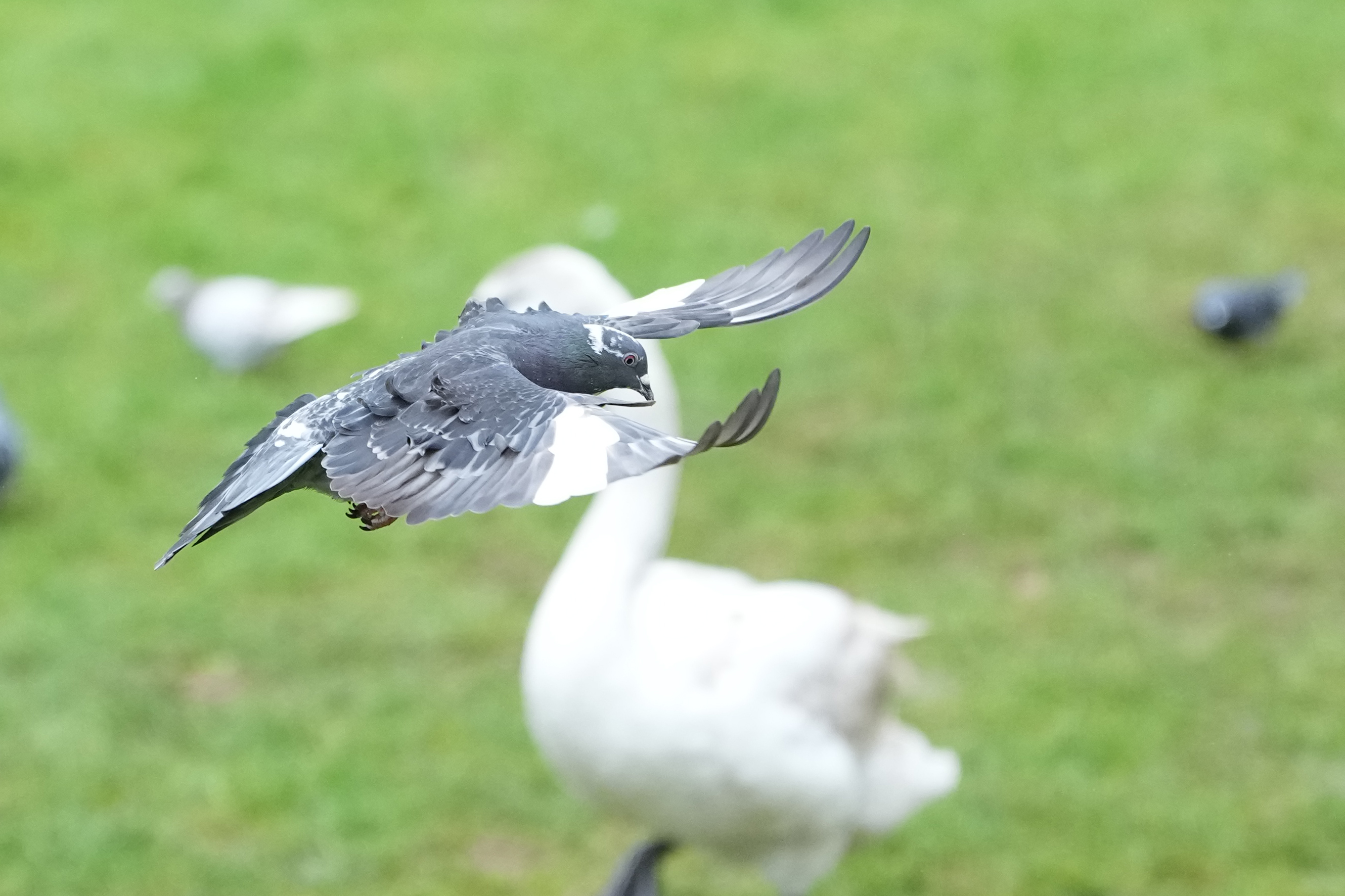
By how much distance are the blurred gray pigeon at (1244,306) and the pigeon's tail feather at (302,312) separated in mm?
2206

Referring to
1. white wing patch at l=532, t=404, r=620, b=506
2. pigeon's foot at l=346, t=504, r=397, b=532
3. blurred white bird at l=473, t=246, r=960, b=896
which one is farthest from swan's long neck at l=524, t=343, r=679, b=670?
white wing patch at l=532, t=404, r=620, b=506

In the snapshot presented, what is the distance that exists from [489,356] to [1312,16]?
5.72 metres

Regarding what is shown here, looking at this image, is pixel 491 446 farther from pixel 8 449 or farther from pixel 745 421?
pixel 8 449

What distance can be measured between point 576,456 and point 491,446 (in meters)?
0.07

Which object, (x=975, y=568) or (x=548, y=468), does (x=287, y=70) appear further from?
(x=548, y=468)

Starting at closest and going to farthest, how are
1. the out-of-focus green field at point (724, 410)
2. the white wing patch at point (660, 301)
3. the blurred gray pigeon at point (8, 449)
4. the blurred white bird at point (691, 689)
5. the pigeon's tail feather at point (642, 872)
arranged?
1. the white wing patch at point (660, 301)
2. the blurred white bird at point (691, 689)
3. the pigeon's tail feather at point (642, 872)
4. the out-of-focus green field at point (724, 410)
5. the blurred gray pigeon at point (8, 449)

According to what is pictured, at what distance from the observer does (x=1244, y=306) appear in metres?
4.54

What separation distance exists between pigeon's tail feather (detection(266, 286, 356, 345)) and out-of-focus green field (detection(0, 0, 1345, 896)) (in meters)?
0.20

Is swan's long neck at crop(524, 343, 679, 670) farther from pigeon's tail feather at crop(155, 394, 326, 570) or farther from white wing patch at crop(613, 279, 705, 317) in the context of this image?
pigeon's tail feather at crop(155, 394, 326, 570)

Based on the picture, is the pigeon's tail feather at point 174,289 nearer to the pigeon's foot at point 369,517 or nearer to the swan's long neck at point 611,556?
the swan's long neck at point 611,556

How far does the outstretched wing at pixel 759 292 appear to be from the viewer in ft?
4.66

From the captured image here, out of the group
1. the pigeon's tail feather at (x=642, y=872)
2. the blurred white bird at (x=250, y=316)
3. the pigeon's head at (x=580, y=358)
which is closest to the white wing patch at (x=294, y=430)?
the pigeon's head at (x=580, y=358)

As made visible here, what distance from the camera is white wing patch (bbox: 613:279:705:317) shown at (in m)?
1.54

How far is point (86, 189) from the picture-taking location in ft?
17.6
